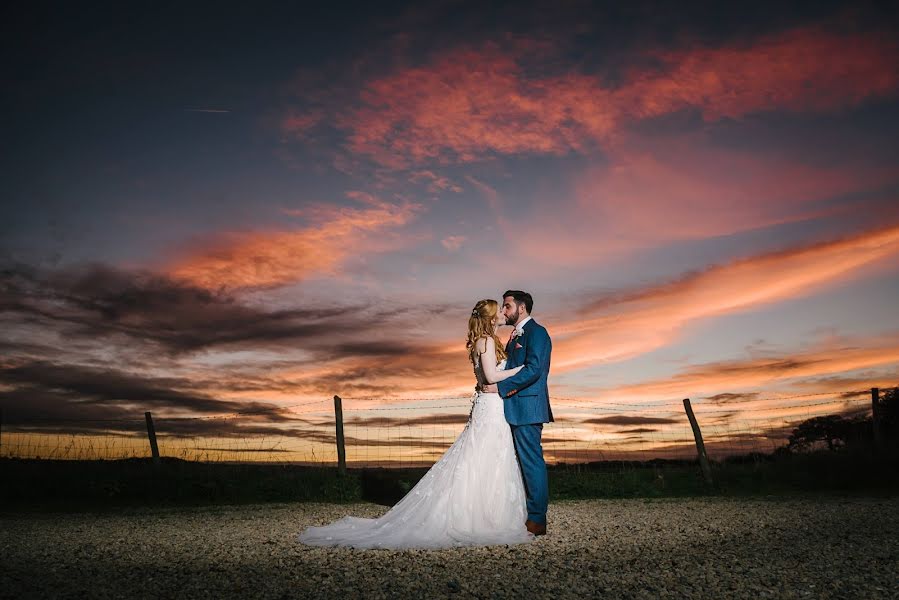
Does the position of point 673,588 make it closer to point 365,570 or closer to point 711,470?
point 365,570

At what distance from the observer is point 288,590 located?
5207 millimetres

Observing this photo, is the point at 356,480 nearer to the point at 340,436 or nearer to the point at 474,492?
the point at 340,436

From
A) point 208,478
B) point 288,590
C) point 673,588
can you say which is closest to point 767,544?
point 673,588

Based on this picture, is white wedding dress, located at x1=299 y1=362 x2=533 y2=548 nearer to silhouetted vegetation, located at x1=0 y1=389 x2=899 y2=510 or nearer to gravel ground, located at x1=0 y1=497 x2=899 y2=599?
gravel ground, located at x1=0 y1=497 x2=899 y2=599

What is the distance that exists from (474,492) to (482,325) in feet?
6.48

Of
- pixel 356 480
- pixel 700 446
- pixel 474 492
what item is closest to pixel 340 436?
pixel 356 480

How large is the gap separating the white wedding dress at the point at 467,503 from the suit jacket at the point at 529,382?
0.27 metres

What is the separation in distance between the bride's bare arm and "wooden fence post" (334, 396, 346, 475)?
25.7ft

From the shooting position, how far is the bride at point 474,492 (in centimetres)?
722

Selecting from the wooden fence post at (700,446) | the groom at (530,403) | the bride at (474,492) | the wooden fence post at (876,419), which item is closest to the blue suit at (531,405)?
the groom at (530,403)

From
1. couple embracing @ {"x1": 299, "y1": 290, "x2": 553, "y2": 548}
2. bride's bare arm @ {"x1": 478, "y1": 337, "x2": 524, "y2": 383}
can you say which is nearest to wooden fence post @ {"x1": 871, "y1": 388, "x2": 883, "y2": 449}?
couple embracing @ {"x1": 299, "y1": 290, "x2": 553, "y2": 548}

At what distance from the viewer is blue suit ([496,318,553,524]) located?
24.5 ft

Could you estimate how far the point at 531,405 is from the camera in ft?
24.8

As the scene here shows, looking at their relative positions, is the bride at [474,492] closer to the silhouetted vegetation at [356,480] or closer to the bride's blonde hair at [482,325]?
the bride's blonde hair at [482,325]
